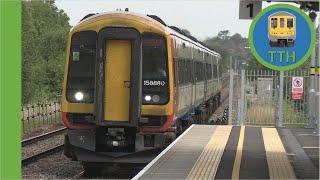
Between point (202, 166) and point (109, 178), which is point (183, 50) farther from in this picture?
point (202, 166)

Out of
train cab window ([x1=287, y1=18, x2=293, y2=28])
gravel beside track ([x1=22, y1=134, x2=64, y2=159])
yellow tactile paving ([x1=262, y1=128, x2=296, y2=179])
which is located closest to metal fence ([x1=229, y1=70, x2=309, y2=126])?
gravel beside track ([x1=22, y1=134, x2=64, y2=159])

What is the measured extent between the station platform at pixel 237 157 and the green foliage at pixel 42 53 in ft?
82.0

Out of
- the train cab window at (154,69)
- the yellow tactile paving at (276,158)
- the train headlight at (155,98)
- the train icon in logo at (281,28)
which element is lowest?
the yellow tactile paving at (276,158)

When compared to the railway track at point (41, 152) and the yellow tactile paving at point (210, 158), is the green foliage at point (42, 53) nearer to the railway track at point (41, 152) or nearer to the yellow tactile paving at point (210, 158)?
the railway track at point (41, 152)

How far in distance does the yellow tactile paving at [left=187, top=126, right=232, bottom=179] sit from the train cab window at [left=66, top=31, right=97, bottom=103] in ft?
9.00

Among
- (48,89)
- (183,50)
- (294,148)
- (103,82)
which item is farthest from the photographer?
(48,89)

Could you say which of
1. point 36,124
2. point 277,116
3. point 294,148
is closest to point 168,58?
point 294,148

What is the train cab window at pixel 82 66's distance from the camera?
1376 cm

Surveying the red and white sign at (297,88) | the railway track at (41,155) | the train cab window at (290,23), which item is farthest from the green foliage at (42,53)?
the train cab window at (290,23)

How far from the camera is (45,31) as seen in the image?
62.8 m

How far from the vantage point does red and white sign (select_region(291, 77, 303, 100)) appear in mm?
20445

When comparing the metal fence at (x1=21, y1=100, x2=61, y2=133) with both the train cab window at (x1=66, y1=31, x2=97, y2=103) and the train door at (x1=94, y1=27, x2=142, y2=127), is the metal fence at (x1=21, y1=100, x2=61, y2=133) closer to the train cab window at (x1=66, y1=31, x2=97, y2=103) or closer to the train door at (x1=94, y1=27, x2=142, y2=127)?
the train cab window at (x1=66, y1=31, x2=97, y2=103)

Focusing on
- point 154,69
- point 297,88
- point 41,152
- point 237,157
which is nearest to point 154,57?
point 154,69

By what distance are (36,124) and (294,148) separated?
56.6 feet
